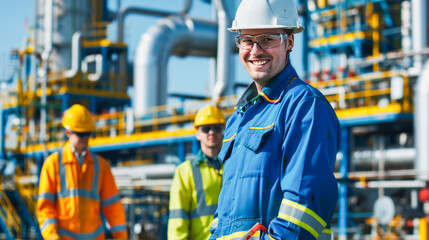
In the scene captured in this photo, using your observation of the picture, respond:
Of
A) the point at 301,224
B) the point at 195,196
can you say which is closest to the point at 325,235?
the point at 301,224

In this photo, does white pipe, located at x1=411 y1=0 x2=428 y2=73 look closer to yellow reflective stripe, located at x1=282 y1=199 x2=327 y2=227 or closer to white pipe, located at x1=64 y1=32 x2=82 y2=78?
white pipe, located at x1=64 y1=32 x2=82 y2=78

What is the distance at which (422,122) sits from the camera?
17125 millimetres

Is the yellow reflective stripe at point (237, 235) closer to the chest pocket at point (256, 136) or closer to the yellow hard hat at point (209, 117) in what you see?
the chest pocket at point (256, 136)

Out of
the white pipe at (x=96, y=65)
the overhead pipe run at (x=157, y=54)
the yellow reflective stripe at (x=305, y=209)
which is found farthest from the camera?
the white pipe at (x=96, y=65)

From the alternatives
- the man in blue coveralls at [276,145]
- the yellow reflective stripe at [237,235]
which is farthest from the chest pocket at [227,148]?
the yellow reflective stripe at [237,235]

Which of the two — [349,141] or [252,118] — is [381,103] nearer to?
[349,141]

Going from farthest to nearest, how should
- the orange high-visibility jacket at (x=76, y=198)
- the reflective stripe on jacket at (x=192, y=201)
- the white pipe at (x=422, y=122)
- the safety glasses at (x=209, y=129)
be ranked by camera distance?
the white pipe at (x=422, y=122)
the orange high-visibility jacket at (x=76, y=198)
the safety glasses at (x=209, y=129)
the reflective stripe on jacket at (x=192, y=201)

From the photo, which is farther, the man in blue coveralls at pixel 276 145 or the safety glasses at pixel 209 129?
the safety glasses at pixel 209 129

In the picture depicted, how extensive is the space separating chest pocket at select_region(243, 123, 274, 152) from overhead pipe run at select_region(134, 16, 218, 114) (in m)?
24.1

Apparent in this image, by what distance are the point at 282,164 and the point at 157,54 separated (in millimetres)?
25548

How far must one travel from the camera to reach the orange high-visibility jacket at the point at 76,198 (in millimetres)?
6422

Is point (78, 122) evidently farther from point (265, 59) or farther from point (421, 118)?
point (421, 118)

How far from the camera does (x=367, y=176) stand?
18.2 meters

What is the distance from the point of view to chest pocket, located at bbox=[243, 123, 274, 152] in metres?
3.00
